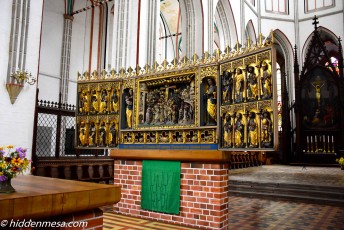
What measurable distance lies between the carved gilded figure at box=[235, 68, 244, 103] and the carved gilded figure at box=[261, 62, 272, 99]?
31cm

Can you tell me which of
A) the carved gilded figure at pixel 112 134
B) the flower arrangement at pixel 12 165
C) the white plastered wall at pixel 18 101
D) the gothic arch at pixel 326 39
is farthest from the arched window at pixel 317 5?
the flower arrangement at pixel 12 165

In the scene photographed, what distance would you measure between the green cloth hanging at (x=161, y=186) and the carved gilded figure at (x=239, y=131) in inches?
39.0

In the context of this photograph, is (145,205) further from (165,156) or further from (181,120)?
(181,120)

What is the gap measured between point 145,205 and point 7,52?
186 inches

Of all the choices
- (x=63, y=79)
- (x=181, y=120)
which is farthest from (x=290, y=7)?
(x=181, y=120)

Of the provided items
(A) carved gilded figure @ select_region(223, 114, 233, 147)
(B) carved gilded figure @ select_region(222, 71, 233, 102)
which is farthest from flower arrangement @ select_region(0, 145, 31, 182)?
(B) carved gilded figure @ select_region(222, 71, 233, 102)

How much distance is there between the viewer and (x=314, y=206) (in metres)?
6.19

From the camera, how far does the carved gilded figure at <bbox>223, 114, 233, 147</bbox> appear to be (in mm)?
3891

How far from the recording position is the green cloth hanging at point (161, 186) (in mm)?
4348

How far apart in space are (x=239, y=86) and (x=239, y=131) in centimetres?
57

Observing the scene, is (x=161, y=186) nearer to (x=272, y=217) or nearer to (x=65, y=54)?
(x=272, y=217)

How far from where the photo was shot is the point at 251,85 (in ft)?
12.2

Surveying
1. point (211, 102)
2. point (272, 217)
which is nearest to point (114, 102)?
point (211, 102)

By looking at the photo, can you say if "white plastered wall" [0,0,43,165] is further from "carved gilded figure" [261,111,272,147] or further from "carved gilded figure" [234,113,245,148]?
"carved gilded figure" [261,111,272,147]
